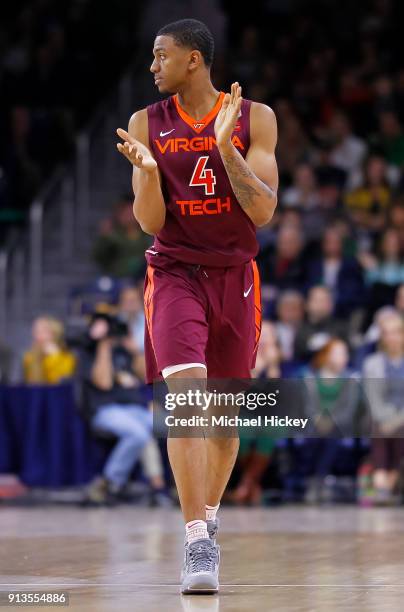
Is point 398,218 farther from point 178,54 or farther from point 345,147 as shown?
point 178,54

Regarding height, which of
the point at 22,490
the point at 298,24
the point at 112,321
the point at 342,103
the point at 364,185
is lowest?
the point at 22,490

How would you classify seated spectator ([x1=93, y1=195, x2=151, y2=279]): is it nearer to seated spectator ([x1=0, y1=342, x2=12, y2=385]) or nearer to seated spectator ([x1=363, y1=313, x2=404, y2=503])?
seated spectator ([x1=0, y1=342, x2=12, y2=385])

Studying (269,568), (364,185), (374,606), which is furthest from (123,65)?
(374,606)

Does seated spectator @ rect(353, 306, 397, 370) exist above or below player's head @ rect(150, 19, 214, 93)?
below

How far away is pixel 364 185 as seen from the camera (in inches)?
556

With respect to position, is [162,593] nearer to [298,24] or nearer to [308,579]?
[308,579]

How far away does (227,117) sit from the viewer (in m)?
5.32

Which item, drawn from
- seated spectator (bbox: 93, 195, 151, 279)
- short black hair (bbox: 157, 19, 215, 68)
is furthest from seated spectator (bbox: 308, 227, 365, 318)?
short black hair (bbox: 157, 19, 215, 68)

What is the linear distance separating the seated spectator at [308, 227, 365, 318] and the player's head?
708cm

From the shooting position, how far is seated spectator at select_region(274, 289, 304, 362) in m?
12.0

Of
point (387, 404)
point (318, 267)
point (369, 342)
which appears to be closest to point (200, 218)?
point (387, 404)

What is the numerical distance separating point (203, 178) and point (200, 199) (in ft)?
0.29

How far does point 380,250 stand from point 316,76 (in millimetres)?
3740

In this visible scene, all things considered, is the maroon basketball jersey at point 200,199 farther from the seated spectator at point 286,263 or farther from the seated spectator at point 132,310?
the seated spectator at point 286,263
